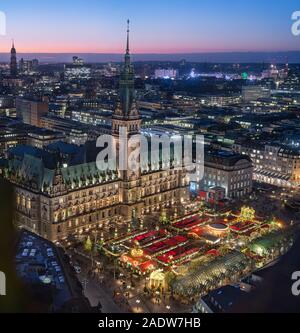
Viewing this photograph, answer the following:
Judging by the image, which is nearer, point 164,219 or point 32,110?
point 164,219

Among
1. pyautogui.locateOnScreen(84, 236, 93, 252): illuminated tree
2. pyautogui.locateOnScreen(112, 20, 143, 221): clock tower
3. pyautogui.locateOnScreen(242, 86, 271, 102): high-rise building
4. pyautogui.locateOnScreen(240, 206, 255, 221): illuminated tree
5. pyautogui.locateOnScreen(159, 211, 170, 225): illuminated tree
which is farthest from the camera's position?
pyautogui.locateOnScreen(242, 86, 271, 102): high-rise building

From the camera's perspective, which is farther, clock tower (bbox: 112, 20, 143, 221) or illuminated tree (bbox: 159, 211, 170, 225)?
clock tower (bbox: 112, 20, 143, 221)

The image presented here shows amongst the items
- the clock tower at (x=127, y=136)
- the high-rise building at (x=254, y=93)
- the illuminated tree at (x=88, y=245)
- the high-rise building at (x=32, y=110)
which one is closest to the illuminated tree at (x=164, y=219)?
the clock tower at (x=127, y=136)

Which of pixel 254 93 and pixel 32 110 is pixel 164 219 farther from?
pixel 254 93

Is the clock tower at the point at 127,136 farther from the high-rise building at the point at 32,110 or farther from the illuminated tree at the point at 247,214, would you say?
the high-rise building at the point at 32,110

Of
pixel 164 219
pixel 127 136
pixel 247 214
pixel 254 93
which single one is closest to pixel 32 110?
pixel 127 136

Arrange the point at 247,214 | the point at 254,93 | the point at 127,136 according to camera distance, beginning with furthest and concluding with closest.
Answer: the point at 254,93 → the point at 127,136 → the point at 247,214

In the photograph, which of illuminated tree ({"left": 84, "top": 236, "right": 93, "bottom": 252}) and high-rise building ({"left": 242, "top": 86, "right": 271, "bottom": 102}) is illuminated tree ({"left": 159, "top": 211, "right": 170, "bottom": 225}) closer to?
illuminated tree ({"left": 84, "top": 236, "right": 93, "bottom": 252})

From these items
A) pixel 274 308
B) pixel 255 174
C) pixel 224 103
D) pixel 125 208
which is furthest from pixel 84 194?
pixel 224 103

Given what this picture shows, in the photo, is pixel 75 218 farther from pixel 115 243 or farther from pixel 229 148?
pixel 229 148

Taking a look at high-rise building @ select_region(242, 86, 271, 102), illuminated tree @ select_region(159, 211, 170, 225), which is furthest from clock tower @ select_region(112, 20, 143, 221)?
high-rise building @ select_region(242, 86, 271, 102)

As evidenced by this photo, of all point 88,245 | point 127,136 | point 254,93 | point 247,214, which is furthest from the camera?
point 254,93
